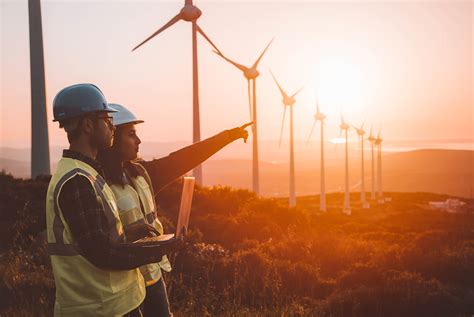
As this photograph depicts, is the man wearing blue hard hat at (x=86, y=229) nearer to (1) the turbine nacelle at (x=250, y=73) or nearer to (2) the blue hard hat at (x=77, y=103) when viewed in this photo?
(2) the blue hard hat at (x=77, y=103)

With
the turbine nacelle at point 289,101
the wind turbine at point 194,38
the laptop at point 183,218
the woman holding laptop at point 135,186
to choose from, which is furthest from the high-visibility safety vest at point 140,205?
the turbine nacelle at point 289,101

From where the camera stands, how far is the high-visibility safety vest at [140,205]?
3314mm

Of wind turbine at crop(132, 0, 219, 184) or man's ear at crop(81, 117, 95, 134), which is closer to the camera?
man's ear at crop(81, 117, 95, 134)

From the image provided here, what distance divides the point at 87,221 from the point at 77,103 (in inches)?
28.2

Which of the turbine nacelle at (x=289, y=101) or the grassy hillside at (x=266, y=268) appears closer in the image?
the grassy hillside at (x=266, y=268)

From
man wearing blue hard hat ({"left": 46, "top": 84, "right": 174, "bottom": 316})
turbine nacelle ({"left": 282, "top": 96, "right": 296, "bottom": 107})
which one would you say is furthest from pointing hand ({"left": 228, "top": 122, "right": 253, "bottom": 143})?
turbine nacelle ({"left": 282, "top": 96, "right": 296, "bottom": 107})

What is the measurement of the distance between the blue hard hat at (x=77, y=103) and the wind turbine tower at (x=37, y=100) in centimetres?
2095

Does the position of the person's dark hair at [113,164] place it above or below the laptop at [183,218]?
above

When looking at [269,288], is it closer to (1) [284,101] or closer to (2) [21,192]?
(2) [21,192]

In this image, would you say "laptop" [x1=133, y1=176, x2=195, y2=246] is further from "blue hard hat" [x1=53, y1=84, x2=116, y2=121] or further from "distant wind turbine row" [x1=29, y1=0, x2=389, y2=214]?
"distant wind turbine row" [x1=29, y1=0, x2=389, y2=214]

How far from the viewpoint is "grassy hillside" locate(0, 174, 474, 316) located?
7895 millimetres

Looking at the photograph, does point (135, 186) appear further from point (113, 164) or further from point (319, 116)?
point (319, 116)

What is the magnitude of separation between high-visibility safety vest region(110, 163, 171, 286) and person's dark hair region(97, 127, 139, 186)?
0.04m

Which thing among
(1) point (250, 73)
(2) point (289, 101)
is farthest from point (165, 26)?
(2) point (289, 101)
